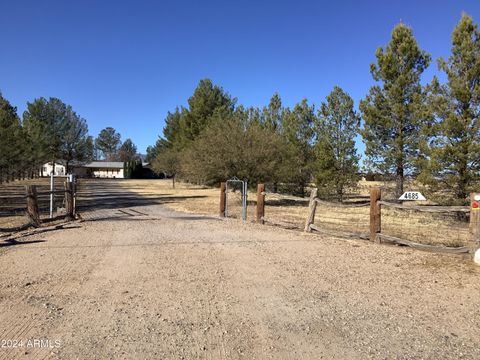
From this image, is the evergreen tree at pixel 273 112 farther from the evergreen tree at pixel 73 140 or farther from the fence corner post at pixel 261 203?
the evergreen tree at pixel 73 140

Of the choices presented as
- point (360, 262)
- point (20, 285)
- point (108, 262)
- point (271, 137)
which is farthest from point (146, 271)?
point (271, 137)

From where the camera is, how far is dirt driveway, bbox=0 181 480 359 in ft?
13.8

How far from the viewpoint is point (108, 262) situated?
7797mm

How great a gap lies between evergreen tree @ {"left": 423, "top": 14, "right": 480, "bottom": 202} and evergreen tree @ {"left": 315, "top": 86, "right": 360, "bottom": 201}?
9.26 metres

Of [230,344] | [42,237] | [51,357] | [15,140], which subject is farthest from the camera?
[15,140]

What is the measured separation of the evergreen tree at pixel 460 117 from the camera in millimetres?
17500

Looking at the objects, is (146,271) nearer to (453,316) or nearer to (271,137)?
(453,316)

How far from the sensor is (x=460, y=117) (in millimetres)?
17766

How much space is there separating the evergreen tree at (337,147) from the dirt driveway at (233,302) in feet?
59.0

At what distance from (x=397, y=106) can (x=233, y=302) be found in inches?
819

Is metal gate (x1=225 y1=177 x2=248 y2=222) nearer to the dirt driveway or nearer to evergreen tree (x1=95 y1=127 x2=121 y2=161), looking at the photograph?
the dirt driveway

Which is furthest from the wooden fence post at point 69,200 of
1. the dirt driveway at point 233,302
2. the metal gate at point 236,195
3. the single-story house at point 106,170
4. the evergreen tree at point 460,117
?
the single-story house at point 106,170

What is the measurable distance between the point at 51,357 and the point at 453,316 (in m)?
4.52

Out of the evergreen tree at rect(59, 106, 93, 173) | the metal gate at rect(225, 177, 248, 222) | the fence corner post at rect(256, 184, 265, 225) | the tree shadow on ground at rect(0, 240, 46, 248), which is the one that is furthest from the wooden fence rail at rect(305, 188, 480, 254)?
the evergreen tree at rect(59, 106, 93, 173)
